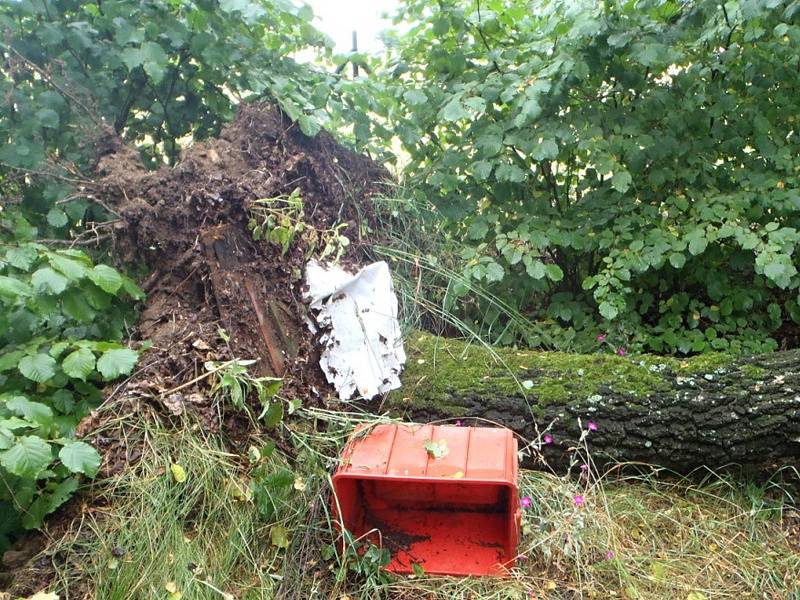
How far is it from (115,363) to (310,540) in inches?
34.3

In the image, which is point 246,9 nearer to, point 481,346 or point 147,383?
point 147,383

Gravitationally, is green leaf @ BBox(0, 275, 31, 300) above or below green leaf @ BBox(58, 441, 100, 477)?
above

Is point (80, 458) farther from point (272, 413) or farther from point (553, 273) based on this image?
point (553, 273)

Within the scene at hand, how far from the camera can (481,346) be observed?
2.88 meters

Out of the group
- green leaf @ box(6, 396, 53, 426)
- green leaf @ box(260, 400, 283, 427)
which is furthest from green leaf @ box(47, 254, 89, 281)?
green leaf @ box(260, 400, 283, 427)

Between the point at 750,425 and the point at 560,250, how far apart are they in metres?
1.33

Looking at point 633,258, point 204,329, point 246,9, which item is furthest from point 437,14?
point 204,329

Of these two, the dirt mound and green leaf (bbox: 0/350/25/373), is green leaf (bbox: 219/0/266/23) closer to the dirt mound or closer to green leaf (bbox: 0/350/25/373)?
the dirt mound

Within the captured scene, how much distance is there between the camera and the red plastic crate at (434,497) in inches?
79.1

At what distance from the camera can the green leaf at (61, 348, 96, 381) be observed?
1.92 metres

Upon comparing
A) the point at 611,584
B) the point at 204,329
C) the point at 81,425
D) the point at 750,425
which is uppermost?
the point at 204,329

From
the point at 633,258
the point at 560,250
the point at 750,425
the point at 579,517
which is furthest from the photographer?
the point at 560,250

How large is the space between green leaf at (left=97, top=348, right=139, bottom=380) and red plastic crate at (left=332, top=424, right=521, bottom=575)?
0.76 m

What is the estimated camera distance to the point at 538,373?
2.65 metres
